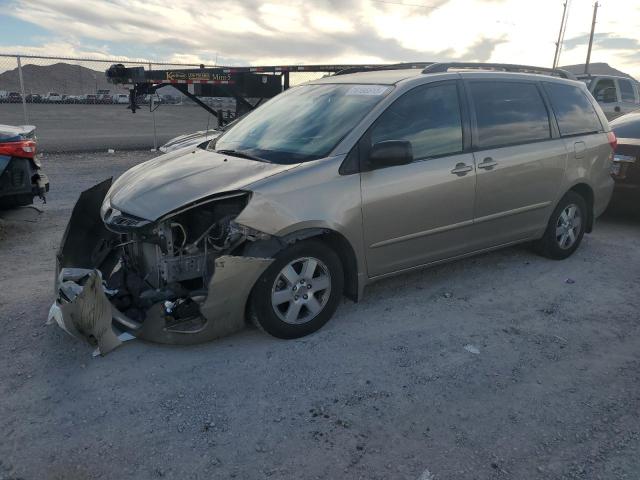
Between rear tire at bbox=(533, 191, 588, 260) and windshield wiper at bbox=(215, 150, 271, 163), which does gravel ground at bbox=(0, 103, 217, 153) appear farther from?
rear tire at bbox=(533, 191, 588, 260)

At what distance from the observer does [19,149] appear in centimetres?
617

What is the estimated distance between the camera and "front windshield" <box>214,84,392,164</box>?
3.98m

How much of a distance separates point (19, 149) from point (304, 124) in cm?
385

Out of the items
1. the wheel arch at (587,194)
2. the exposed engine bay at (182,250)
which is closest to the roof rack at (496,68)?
the wheel arch at (587,194)

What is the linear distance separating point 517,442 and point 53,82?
45.5 m

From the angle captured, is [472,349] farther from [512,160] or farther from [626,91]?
[626,91]

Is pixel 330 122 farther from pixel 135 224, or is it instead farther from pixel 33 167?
pixel 33 167

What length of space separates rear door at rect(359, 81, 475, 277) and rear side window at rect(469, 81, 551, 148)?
0.78 feet

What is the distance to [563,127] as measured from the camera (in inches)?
210

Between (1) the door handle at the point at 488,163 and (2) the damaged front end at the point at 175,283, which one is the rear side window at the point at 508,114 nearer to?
Answer: (1) the door handle at the point at 488,163

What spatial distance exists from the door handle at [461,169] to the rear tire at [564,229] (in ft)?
4.85

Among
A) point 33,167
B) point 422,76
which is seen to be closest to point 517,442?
point 422,76

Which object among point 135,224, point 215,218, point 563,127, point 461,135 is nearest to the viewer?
point 135,224

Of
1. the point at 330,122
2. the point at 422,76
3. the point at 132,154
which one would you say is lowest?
the point at 132,154
